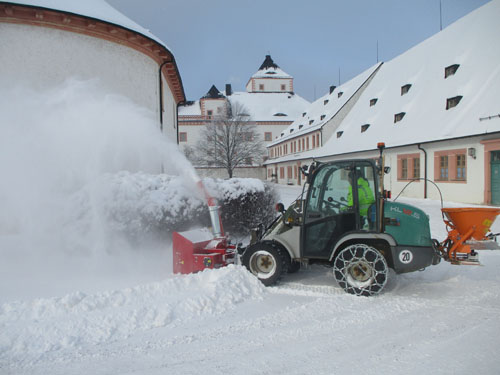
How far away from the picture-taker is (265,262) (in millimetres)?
5469

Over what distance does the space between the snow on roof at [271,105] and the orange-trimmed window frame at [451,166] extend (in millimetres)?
48585

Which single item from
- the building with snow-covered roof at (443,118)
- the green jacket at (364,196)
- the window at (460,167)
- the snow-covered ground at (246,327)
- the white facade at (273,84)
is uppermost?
the white facade at (273,84)

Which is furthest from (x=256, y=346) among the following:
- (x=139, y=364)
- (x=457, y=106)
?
(x=457, y=106)

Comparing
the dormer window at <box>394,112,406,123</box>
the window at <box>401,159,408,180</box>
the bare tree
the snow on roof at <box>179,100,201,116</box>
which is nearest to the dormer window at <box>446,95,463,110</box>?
the dormer window at <box>394,112,406,123</box>

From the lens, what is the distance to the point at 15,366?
322cm

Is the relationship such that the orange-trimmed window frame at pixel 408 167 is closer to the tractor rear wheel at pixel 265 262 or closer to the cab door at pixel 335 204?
the cab door at pixel 335 204

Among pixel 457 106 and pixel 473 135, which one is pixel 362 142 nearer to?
pixel 457 106

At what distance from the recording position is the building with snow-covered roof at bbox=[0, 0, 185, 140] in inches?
412

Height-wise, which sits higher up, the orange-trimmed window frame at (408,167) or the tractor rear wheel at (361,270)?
the orange-trimmed window frame at (408,167)

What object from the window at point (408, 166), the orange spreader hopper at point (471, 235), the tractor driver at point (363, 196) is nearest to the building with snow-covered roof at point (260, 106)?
the window at point (408, 166)

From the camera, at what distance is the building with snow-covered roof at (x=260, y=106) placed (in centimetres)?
6394

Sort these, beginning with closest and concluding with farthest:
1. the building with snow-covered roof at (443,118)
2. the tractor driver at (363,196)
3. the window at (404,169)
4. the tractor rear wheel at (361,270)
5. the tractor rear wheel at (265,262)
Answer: the tractor rear wheel at (361,270) < the tractor driver at (363,196) < the tractor rear wheel at (265,262) < the building with snow-covered roof at (443,118) < the window at (404,169)

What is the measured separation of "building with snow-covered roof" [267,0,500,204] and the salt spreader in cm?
783

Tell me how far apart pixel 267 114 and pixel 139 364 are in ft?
214
